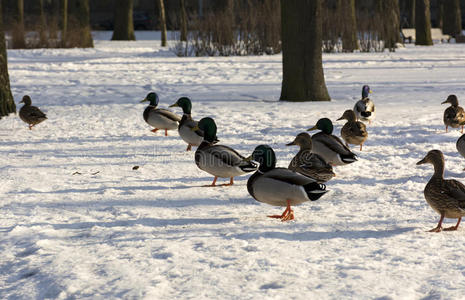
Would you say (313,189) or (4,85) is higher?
(4,85)

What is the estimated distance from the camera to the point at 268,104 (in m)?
12.8

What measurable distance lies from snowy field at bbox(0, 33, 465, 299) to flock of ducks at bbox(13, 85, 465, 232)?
0.70 feet

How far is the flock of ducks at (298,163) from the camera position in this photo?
17.0ft

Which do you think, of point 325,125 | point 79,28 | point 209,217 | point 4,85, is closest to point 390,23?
point 79,28

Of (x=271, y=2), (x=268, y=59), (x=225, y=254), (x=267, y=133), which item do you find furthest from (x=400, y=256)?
(x=271, y=2)

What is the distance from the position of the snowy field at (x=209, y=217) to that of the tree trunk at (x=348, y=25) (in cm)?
1212

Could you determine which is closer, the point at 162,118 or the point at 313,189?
the point at 313,189

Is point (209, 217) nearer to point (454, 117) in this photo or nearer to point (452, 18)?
point (454, 117)

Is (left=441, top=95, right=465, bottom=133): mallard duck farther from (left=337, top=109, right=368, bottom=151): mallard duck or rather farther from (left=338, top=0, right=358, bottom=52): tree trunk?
(left=338, top=0, right=358, bottom=52): tree trunk

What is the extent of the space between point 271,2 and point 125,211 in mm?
20179

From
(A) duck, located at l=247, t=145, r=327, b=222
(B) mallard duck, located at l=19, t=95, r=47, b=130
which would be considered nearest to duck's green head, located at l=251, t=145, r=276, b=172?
(A) duck, located at l=247, t=145, r=327, b=222

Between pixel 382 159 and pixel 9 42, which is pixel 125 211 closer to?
pixel 382 159

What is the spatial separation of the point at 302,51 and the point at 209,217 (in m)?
7.56

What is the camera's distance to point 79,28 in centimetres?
2989
